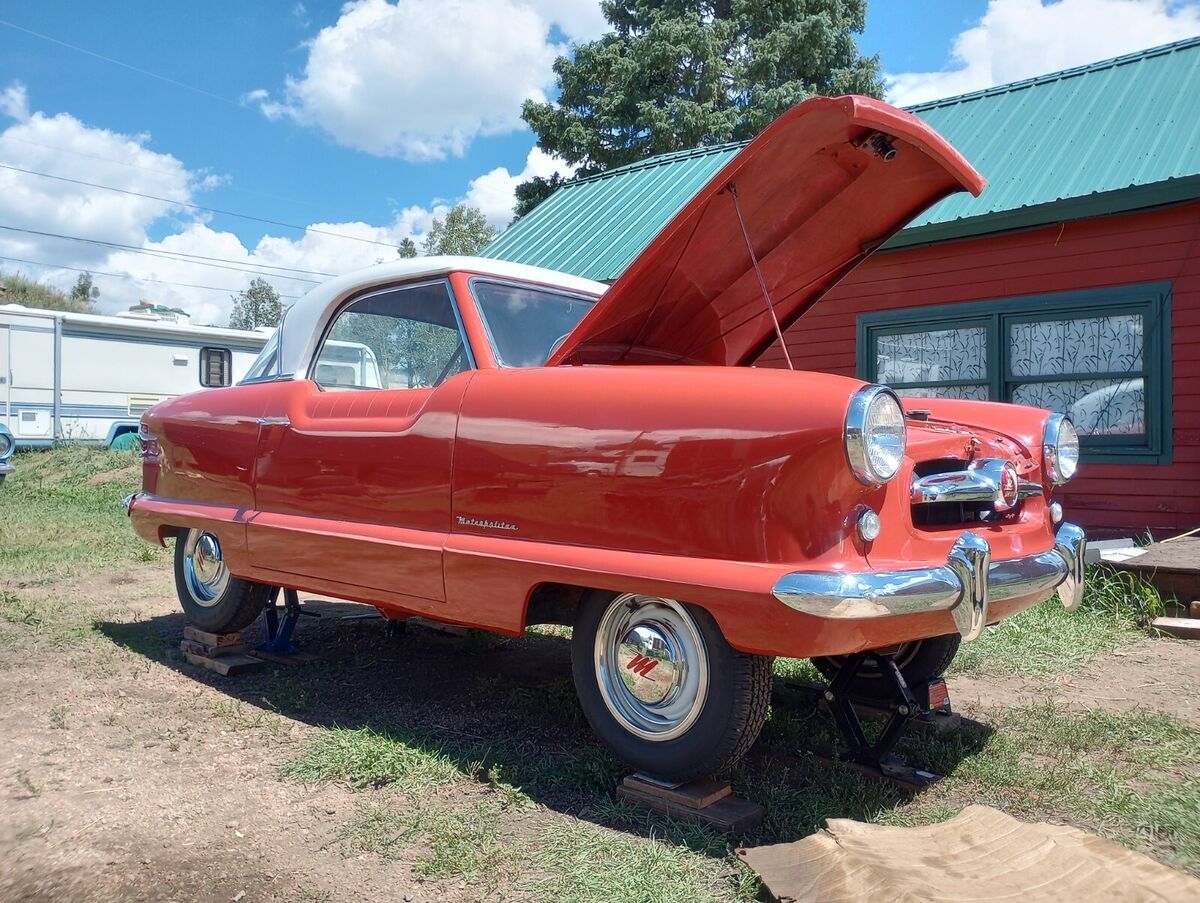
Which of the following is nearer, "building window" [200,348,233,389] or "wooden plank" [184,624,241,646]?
"wooden plank" [184,624,241,646]

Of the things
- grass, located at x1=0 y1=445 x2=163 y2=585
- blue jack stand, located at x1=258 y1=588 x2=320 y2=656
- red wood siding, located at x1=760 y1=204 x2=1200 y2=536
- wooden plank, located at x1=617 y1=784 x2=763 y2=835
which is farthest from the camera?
grass, located at x1=0 y1=445 x2=163 y2=585

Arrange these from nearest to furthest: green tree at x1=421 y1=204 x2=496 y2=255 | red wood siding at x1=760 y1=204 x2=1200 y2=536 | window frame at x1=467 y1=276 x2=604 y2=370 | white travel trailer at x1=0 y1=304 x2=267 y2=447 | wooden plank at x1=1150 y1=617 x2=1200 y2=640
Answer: window frame at x1=467 y1=276 x2=604 y2=370 < wooden plank at x1=1150 y1=617 x2=1200 y2=640 < red wood siding at x1=760 y1=204 x2=1200 y2=536 < white travel trailer at x1=0 y1=304 x2=267 y2=447 < green tree at x1=421 y1=204 x2=496 y2=255

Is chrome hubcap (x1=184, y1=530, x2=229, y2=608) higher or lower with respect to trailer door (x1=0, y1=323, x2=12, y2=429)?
lower

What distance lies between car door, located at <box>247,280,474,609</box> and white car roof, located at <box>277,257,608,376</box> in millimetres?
50

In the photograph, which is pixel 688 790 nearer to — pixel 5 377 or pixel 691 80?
pixel 5 377

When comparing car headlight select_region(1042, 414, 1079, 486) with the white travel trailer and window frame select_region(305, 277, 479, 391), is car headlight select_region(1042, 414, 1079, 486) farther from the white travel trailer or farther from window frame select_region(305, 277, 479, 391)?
the white travel trailer

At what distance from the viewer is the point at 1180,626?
17.2 feet

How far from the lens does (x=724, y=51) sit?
74.9ft

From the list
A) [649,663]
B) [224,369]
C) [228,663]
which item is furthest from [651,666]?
[224,369]

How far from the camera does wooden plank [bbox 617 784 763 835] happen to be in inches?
106

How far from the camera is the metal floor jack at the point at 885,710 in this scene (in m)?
3.12

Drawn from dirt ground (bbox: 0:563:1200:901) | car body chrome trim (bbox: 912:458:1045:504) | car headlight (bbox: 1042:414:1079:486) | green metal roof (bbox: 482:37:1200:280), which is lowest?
dirt ground (bbox: 0:563:1200:901)

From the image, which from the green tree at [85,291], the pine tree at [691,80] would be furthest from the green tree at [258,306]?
the pine tree at [691,80]

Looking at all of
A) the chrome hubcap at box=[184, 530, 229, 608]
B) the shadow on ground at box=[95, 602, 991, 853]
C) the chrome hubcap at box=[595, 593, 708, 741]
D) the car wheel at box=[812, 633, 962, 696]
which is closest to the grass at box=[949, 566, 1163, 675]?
the car wheel at box=[812, 633, 962, 696]
